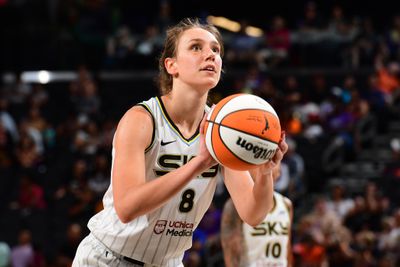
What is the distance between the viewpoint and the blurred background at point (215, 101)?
13.8 meters

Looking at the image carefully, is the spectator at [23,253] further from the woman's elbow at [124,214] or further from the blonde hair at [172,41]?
the woman's elbow at [124,214]

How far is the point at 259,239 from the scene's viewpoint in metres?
7.91

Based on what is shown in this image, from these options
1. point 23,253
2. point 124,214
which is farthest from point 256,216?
point 23,253

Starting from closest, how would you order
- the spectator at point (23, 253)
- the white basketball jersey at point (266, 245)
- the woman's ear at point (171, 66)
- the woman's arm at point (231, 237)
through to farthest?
1. the woman's ear at point (171, 66)
2. the woman's arm at point (231, 237)
3. the white basketball jersey at point (266, 245)
4. the spectator at point (23, 253)

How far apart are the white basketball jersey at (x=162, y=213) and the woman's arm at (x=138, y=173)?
164 millimetres

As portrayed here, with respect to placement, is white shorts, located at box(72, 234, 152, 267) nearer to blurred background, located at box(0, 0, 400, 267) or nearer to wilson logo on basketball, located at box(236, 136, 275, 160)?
wilson logo on basketball, located at box(236, 136, 275, 160)

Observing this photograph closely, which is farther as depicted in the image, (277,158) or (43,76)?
(43,76)

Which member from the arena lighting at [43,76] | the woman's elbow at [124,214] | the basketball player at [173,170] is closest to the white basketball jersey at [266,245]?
the basketball player at [173,170]

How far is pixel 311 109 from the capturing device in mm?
16969

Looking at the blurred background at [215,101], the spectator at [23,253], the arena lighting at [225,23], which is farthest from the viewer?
the arena lighting at [225,23]

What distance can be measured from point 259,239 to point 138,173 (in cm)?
329

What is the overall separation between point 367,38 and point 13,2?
26.2 feet

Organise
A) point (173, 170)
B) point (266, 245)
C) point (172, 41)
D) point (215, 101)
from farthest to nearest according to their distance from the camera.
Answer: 1. point (215, 101)
2. point (266, 245)
3. point (172, 41)
4. point (173, 170)

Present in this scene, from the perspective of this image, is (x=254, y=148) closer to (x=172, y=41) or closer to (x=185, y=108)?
(x=185, y=108)
